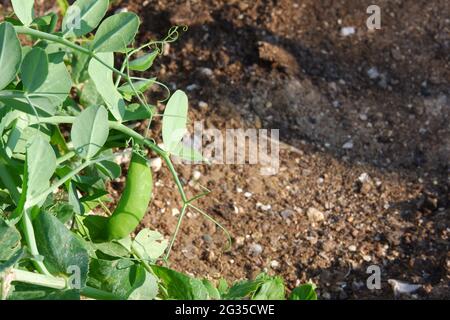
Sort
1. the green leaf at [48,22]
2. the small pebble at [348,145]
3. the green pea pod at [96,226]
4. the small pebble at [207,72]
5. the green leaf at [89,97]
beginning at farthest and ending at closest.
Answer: the small pebble at [207,72]
the small pebble at [348,145]
the green leaf at [89,97]
the green leaf at [48,22]
the green pea pod at [96,226]

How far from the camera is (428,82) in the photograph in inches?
92.7

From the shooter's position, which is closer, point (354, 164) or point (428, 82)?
point (354, 164)

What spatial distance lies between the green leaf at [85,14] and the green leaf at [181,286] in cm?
47

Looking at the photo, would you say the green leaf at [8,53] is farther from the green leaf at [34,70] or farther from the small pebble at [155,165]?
the small pebble at [155,165]

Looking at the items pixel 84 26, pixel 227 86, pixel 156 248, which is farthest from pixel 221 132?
pixel 84 26

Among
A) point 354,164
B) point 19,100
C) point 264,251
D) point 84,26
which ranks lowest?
point 264,251

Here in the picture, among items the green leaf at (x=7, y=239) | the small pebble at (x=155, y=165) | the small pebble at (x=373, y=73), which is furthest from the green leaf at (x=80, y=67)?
the small pebble at (x=373, y=73)

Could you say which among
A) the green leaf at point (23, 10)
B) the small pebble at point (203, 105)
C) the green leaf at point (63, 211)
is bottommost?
the green leaf at point (63, 211)

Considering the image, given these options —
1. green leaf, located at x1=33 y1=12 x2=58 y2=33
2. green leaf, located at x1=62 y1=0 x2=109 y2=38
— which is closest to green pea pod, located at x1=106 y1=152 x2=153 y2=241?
green leaf, located at x1=62 y1=0 x2=109 y2=38

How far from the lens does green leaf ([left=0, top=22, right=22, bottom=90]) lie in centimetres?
130

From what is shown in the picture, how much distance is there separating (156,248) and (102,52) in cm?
42

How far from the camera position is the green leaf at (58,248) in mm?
1245

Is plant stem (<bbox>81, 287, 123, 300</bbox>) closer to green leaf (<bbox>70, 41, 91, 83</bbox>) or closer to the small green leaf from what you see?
the small green leaf

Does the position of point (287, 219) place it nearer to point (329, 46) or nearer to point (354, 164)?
point (354, 164)
